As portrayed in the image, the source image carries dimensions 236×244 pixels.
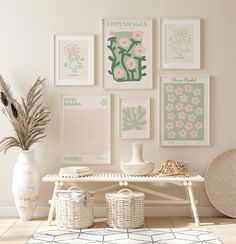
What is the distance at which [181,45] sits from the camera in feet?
15.0

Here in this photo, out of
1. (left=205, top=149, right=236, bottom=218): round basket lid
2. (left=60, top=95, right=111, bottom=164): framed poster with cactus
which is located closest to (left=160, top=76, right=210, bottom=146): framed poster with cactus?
(left=205, top=149, right=236, bottom=218): round basket lid

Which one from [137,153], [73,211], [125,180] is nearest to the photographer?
[73,211]

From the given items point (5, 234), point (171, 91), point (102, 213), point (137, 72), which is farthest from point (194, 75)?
point (5, 234)

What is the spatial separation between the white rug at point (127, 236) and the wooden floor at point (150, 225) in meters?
0.10

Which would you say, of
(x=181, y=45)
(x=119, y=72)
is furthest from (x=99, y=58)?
(x=181, y=45)

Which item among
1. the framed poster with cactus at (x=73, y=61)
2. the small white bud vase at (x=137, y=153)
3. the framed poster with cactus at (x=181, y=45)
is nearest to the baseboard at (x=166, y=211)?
the small white bud vase at (x=137, y=153)

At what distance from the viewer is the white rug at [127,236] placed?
3.52m

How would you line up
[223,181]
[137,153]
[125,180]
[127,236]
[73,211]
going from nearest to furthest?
[127,236] < [73,211] < [125,180] < [137,153] < [223,181]

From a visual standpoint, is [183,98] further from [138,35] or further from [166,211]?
[166,211]

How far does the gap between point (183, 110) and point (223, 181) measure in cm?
79

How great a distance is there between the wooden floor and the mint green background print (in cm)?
80

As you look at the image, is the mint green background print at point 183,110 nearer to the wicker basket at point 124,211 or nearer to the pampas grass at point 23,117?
the wicker basket at point 124,211

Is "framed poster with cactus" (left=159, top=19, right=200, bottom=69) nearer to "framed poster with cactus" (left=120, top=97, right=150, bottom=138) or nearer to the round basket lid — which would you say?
"framed poster with cactus" (left=120, top=97, right=150, bottom=138)

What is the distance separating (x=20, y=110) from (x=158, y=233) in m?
1.71
